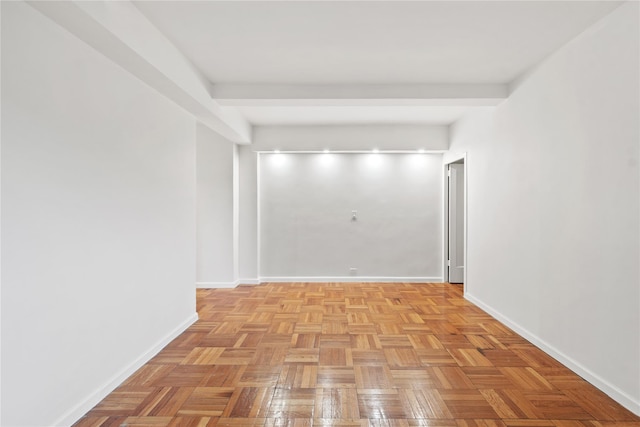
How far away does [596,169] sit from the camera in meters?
2.50

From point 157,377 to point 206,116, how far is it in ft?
8.21

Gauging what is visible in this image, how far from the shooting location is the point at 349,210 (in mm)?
6000

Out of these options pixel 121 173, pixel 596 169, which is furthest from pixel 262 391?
pixel 596 169

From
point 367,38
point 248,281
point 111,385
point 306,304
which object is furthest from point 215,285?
point 367,38

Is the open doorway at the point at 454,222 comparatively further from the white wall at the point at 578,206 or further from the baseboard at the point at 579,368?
the baseboard at the point at 579,368

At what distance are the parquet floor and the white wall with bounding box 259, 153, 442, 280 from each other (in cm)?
184

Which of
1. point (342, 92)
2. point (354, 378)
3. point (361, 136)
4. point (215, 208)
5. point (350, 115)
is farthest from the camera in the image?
point (361, 136)

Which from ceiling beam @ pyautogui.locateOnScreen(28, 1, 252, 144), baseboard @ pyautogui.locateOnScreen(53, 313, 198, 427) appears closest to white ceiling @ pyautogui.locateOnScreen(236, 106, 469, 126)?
ceiling beam @ pyautogui.locateOnScreen(28, 1, 252, 144)

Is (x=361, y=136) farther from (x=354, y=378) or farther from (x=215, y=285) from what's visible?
(x=354, y=378)

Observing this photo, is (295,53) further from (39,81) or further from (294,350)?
(294,350)

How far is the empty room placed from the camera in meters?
1.89

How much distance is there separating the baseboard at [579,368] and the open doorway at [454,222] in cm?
193

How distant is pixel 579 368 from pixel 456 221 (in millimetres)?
3417

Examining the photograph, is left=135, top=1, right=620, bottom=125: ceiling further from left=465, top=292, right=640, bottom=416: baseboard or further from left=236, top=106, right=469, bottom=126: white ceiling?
left=465, top=292, right=640, bottom=416: baseboard
